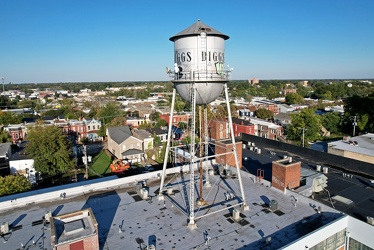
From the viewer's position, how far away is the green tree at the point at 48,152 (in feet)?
118

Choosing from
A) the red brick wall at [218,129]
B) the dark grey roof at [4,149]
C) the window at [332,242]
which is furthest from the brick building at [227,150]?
the dark grey roof at [4,149]

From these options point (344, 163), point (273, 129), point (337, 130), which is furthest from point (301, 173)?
point (337, 130)

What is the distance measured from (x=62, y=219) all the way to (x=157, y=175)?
33.9ft

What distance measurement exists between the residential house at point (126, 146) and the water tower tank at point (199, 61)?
1209 inches

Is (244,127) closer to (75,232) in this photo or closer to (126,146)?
(126,146)

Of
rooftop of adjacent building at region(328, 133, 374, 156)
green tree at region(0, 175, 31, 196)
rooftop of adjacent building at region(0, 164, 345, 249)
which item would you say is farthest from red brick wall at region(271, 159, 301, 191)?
green tree at region(0, 175, 31, 196)

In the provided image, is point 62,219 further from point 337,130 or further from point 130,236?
point 337,130

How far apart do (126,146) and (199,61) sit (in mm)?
33345

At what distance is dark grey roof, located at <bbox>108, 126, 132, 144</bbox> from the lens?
157ft

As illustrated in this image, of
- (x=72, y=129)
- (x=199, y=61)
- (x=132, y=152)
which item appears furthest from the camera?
(x=72, y=129)

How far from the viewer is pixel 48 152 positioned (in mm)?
36125

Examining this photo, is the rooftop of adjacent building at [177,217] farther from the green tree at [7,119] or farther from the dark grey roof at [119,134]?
the green tree at [7,119]

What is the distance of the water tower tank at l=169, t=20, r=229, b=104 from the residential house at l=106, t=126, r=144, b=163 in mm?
30703

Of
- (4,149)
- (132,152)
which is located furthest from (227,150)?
(4,149)
